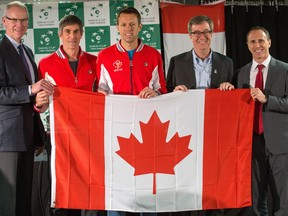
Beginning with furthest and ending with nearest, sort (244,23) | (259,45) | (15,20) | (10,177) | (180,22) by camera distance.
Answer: (244,23), (180,22), (259,45), (15,20), (10,177)

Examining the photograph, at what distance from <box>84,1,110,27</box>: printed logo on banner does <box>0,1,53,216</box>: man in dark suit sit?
2.57 meters

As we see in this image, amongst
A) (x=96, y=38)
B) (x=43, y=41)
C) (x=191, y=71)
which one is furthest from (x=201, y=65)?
(x=43, y=41)

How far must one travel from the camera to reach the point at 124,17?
2994mm

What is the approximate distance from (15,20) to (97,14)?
2.65 meters

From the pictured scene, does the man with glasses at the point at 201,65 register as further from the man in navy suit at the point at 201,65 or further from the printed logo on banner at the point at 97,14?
the printed logo on banner at the point at 97,14

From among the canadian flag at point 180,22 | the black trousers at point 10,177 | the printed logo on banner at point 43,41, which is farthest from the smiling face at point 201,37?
the printed logo on banner at point 43,41

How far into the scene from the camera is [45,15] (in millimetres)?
5469

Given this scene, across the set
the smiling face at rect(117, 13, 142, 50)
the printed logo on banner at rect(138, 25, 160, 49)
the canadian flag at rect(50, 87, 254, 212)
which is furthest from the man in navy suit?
the printed logo on banner at rect(138, 25, 160, 49)

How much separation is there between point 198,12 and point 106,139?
335 cm

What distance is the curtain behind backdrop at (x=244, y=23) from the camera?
19.6 ft

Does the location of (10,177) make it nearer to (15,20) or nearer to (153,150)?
(153,150)

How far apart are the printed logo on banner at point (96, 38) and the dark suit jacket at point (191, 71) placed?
8.16ft

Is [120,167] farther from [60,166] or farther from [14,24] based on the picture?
[14,24]

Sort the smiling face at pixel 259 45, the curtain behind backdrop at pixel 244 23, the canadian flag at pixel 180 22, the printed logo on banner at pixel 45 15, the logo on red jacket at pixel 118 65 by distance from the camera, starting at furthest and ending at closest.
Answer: the curtain behind backdrop at pixel 244 23, the canadian flag at pixel 180 22, the printed logo on banner at pixel 45 15, the smiling face at pixel 259 45, the logo on red jacket at pixel 118 65
